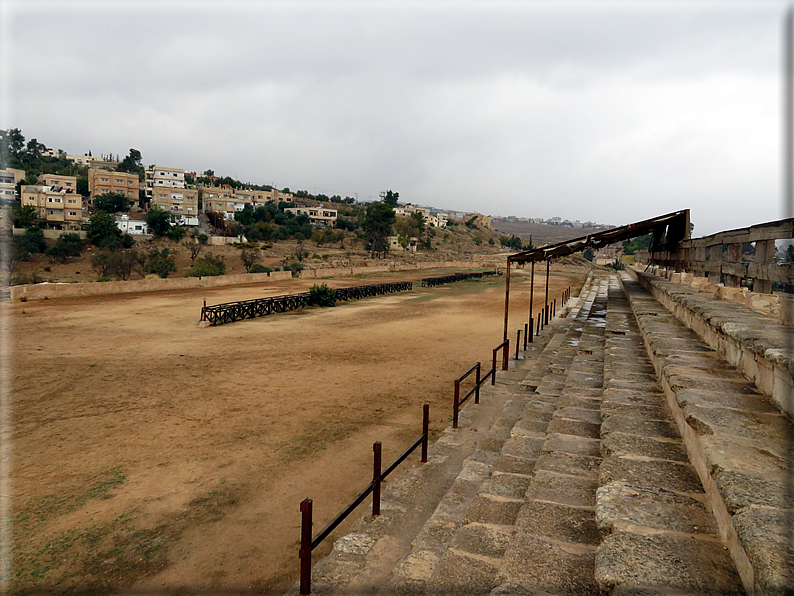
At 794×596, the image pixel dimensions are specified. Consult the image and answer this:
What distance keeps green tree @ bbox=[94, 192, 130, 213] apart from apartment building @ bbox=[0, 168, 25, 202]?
1055 centimetres

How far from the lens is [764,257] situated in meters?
6.30

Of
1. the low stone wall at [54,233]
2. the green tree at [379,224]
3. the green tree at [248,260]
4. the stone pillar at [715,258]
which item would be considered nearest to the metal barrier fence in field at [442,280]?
the green tree at [248,260]

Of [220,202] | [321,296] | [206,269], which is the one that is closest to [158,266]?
[206,269]

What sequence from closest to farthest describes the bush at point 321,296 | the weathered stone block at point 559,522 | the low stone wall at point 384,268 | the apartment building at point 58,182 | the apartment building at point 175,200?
the weathered stone block at point 559,522 → the bush at point 321,296 → the low stone wall at point 384,268 → the apartment building at point 58,182 → the apartment building at point 175,200

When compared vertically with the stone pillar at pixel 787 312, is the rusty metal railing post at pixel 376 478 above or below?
below

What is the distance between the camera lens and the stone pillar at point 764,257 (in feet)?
20.2

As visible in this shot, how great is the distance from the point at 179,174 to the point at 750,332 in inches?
4500

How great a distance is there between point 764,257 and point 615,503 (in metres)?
5.55

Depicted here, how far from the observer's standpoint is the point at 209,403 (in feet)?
31.4

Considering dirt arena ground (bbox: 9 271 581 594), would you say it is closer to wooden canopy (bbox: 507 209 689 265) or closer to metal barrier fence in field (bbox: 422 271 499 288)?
wooden canopy (bbox: 507 209 689 265)

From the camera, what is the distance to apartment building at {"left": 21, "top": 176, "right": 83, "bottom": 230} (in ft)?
207

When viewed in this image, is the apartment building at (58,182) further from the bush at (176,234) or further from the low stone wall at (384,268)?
the low stone wall at (384,268)

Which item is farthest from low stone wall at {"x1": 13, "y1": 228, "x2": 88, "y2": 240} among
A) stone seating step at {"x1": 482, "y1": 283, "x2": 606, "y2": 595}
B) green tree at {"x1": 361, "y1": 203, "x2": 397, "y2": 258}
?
stone seating step at {"x1": 482, "y1": 283, "x2": 606, "y2": 595}

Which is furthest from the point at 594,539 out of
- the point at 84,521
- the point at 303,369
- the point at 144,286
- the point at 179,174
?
the point at 179,174
